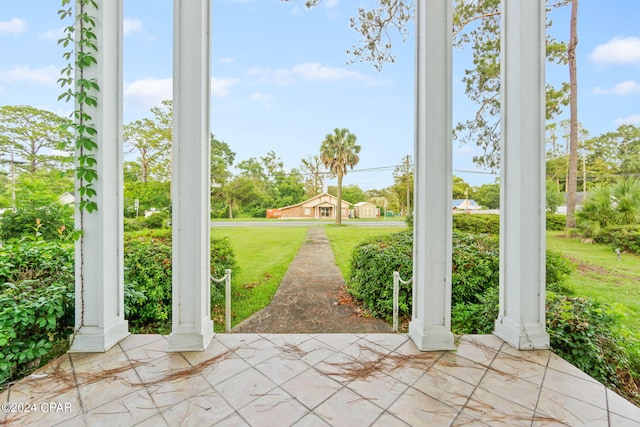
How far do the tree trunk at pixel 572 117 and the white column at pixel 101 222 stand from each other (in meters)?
6.04

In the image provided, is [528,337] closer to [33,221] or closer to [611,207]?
[611,207]

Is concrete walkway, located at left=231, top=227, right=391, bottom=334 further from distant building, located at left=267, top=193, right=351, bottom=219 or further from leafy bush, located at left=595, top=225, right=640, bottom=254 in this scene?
distant building, located at left=267, top=193, right=351, bottom=219

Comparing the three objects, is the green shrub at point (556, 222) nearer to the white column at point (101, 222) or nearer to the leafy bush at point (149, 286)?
the leafy bush at point (149, 286)

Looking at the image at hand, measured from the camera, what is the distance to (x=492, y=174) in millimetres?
4176

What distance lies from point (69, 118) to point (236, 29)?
10.1 ft

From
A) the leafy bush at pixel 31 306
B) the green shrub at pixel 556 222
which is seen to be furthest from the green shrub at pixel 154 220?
the green shrub at pixel 556 222

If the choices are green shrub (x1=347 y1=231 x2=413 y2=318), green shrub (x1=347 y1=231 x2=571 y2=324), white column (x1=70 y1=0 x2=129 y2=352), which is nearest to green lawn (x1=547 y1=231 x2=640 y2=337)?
green shrub (x1=347 y1=231 x2=571 y2=324)

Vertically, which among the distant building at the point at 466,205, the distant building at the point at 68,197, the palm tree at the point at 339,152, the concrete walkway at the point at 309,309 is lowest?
the concrete walkway at the point at 309,309

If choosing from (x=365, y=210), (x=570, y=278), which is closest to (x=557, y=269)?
(x=570, y=278)

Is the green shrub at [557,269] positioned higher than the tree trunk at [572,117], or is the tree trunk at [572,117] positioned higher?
the tree trunk at [572,117]

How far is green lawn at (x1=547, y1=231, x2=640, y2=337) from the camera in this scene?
321cm

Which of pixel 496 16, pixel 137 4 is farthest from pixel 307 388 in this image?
pixel 496 16

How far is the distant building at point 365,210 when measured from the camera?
12.4 metres

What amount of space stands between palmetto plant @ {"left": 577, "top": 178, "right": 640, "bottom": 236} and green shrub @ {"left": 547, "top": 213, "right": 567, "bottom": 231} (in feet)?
2.78
